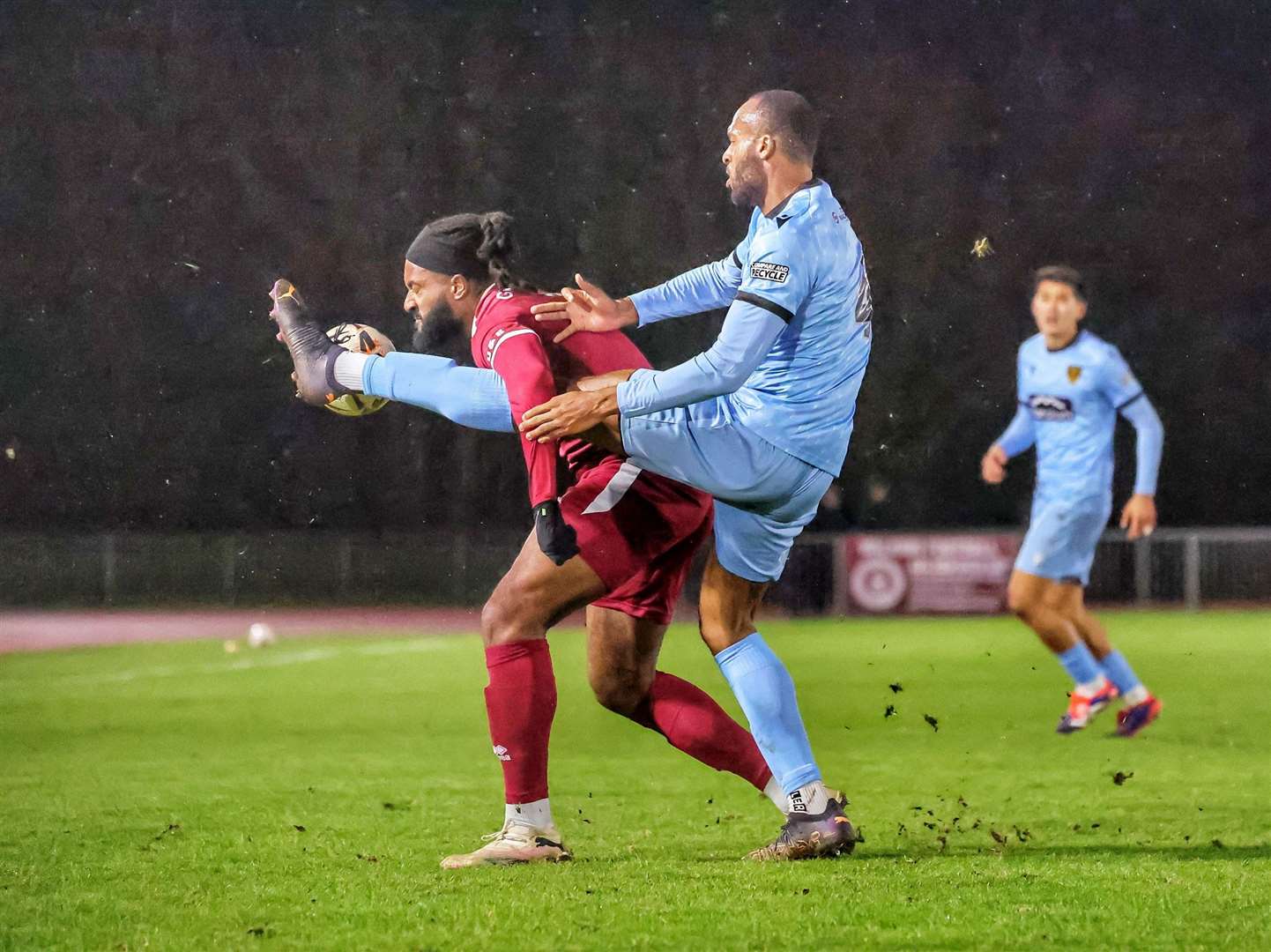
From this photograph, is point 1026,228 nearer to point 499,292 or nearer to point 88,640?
point 88,640

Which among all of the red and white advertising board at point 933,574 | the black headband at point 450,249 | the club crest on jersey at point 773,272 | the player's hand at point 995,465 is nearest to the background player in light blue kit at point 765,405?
the club crest on jersey at point 773,272

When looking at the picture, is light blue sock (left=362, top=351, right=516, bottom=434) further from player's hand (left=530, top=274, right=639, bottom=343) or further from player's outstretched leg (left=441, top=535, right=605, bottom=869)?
player's outstretched leg (left=441, top=535, right=605, bottom=869)

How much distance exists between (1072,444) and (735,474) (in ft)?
12.6

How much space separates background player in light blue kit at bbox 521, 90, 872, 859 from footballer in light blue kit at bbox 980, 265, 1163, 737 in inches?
131

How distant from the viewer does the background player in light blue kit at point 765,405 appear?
3.55m

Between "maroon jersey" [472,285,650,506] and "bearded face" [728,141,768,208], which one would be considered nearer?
"maroon jersey" [472,285,650,506]

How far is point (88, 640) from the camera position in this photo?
15.7m

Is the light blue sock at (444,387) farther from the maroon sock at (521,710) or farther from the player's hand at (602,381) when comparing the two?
the maroon sock at (521,710)

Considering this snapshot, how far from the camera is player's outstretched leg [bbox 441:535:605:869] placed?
3.69 m

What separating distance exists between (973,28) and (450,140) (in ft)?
12.6

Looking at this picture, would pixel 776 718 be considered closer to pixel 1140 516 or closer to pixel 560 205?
pixel 1140 516

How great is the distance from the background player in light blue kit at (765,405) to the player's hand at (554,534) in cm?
17

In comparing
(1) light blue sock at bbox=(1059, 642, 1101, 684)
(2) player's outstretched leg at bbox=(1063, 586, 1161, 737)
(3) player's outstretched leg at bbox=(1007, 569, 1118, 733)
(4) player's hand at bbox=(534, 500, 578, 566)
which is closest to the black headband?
(4) player's hand at bbox=(534, 500, 578, 566)

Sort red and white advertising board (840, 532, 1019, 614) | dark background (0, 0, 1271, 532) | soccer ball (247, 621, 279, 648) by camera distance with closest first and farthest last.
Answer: dark background (0, 0, 1271, 532), soccer ball (247, 621, 279, 648), red and white advertising board (840, 532, 1019, 614)
